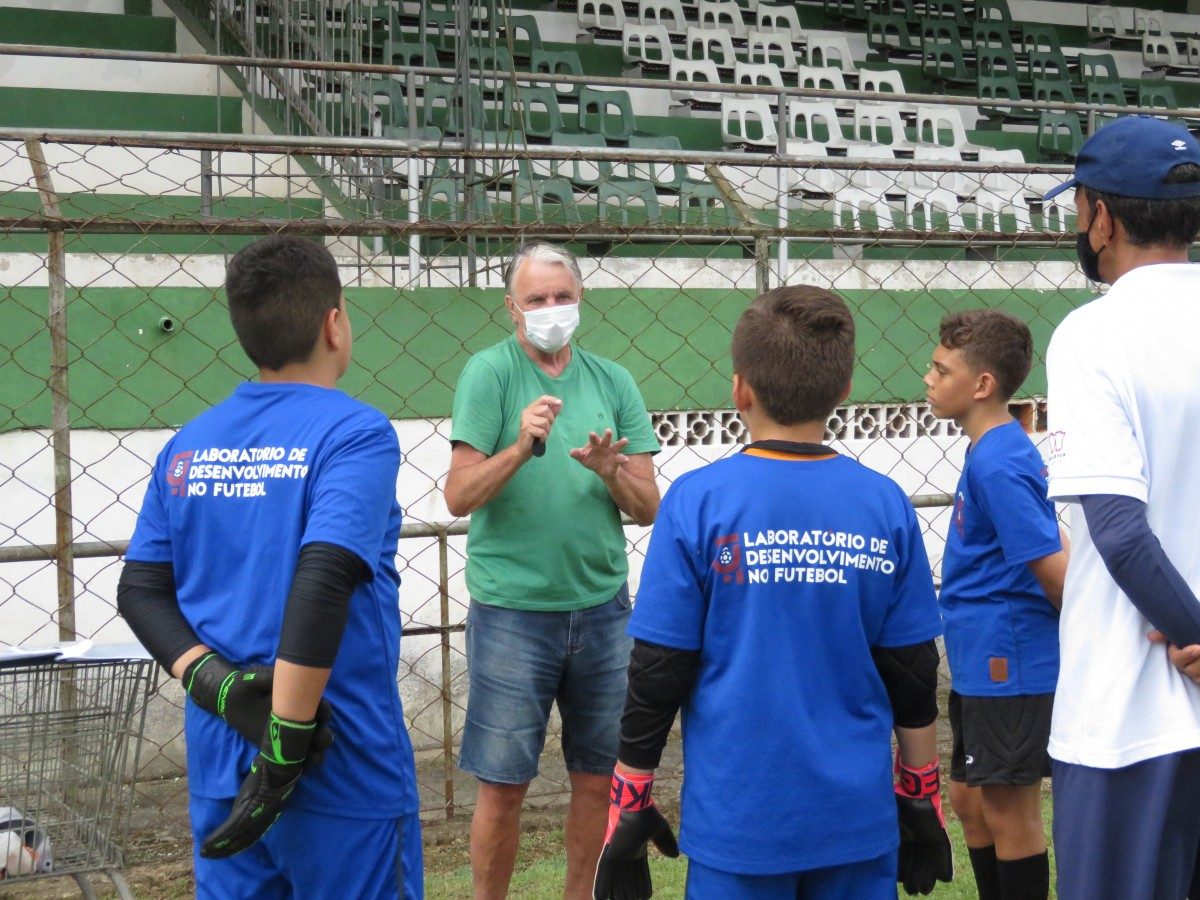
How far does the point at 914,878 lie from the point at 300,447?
1.31 meters

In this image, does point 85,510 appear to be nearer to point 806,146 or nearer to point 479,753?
point 479,753

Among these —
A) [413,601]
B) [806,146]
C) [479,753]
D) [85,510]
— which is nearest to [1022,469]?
[479,753]

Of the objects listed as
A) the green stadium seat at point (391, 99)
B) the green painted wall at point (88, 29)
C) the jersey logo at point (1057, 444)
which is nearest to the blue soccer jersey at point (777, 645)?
the jersey logo at point (1057, 444)

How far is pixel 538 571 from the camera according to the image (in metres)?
3.04

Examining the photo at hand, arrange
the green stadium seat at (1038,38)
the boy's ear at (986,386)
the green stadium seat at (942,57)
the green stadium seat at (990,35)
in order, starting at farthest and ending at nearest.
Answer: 1. the green stadium seat at (1038,38)
2. the green stadium seat at (990,35)
3. the green stadium seat at (942,57)
4. the boy's ear at (986,386)

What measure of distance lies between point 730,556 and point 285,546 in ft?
2.35

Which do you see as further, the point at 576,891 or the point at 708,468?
the point at 576,891

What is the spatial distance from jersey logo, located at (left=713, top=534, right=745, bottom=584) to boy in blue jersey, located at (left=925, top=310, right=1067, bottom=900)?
964 millimetres

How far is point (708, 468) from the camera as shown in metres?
2.09

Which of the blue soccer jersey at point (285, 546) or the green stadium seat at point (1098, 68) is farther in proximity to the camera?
the green stadium seat at point (1098, 68)

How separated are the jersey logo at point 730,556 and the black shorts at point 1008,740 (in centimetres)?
115

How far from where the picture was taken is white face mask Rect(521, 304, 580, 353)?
10.1 feet

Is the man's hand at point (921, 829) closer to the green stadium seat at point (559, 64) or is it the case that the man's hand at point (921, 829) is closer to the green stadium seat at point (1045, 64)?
the green stadium seat at point (559, 64)

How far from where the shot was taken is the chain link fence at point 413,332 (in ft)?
12.1
